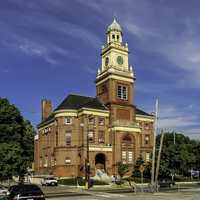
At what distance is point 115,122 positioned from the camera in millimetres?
84062

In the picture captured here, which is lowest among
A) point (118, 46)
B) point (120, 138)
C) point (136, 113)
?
point (120, 138)

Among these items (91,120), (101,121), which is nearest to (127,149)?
(101,121)

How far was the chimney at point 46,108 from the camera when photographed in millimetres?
99812

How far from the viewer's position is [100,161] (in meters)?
83.4

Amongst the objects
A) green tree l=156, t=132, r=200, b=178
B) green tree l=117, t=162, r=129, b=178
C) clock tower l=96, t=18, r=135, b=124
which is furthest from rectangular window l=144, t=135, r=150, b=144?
green tree l=117, t=162, r=129, b=178

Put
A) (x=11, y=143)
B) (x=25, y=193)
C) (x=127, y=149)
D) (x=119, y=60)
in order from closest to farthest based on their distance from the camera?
(x=25, y=193), (x=11, y=143), (x=127, y=149), (x=119, y=60)

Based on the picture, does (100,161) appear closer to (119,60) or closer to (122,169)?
(122,169)

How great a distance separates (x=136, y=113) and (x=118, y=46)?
49.5 feet

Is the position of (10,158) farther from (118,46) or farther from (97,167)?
Result: (118,46)

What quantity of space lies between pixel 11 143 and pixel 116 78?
37685 millimetres

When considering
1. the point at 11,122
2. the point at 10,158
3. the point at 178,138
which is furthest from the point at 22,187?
the point at 178,138

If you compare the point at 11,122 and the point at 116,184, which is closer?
the point at 11,122

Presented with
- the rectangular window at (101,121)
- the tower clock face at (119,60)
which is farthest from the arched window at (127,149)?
the tower clock face at (119,60)

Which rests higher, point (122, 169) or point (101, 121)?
point (101, 121)
